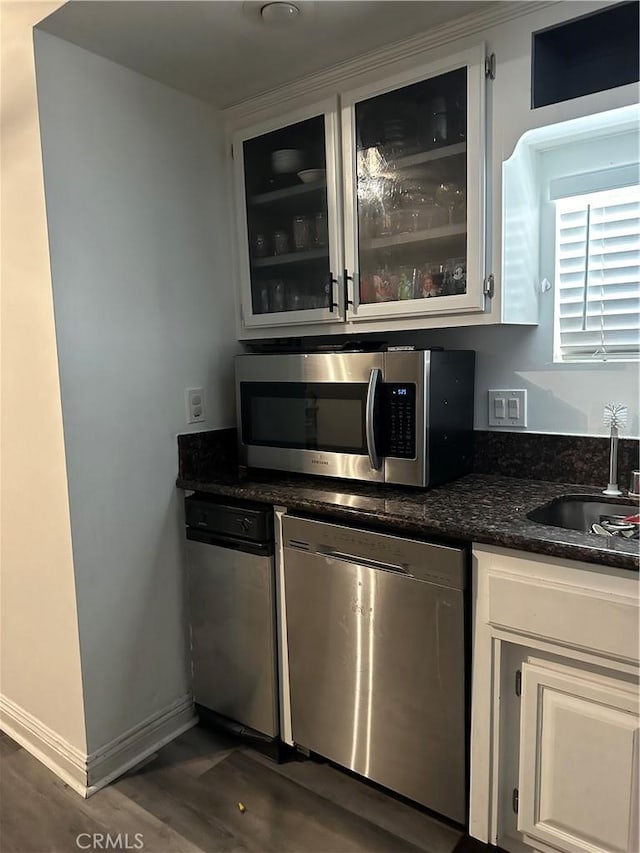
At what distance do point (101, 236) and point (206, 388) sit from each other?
63 centimetres

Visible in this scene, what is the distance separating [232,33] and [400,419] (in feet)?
3.92

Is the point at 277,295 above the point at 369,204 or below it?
below

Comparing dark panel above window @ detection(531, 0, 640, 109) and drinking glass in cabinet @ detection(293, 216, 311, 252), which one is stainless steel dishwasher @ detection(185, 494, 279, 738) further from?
dark panel above window @ detection(531, 0, 640, 109)

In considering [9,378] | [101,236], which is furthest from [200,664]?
[101,236]

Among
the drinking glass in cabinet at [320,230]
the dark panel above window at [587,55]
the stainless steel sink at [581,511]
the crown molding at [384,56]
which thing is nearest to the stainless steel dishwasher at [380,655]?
the stainless steel sink at [581,511]

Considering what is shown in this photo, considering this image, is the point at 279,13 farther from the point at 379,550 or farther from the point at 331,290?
the point at 379,550

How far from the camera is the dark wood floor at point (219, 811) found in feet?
5.43

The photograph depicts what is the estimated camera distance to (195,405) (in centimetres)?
218

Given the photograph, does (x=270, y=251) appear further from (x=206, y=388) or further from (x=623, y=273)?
(x=623, y=273)

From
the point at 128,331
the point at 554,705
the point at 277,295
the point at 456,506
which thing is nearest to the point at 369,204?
the point at 277,295

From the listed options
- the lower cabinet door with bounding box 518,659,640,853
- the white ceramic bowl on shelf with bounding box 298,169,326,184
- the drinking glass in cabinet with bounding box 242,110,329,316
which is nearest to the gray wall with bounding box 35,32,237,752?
the drinking glass in cabinet with bounding box 242,110,329,316

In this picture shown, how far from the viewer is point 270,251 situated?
7.23 ft

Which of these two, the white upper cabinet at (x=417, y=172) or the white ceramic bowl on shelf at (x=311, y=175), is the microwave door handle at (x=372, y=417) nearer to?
the white upper cabinet at (x=417, y=172)

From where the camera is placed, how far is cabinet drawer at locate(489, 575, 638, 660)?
1.25 meters
